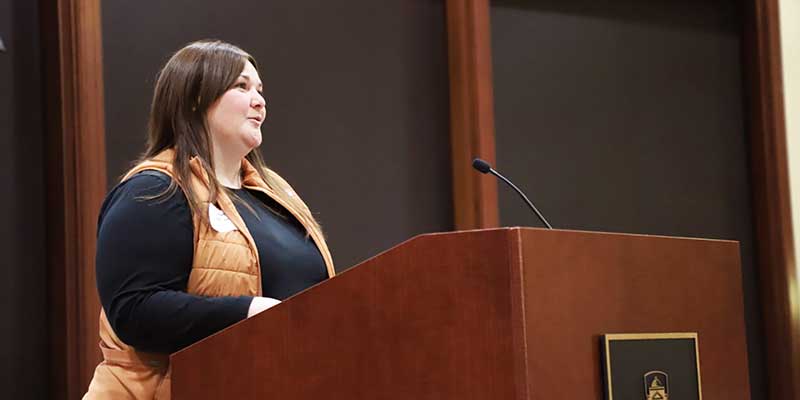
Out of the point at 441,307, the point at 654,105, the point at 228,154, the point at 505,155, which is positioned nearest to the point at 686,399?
the point at 441,307

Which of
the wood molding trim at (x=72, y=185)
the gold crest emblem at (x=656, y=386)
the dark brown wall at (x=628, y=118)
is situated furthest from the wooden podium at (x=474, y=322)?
the dark brown wall at (x=628, y=118)

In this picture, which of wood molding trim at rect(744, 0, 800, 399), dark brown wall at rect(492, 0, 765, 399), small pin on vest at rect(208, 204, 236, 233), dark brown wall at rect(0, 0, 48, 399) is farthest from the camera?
wood molding trim at rect(744, 0, 800, 399)

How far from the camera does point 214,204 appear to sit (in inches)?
73.2

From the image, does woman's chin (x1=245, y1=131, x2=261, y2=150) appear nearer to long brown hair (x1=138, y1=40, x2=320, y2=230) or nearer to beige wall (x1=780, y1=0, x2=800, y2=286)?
long brown hair (x1=138, y1=40, x2=320, y2=230)

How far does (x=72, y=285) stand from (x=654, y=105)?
2.15m

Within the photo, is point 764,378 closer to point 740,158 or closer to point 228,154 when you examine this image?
point 740,158

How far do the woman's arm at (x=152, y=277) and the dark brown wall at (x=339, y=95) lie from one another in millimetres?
1188

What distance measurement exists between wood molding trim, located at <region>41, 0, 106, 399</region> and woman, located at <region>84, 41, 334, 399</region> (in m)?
0.82

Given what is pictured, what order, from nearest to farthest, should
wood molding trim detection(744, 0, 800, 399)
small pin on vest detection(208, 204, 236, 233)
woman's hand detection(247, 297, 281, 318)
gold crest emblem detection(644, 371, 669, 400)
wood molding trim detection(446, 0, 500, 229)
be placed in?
gold crest emblem detection(644, 371, 669, 400) → woman's hand detection(247, 297, 281, 318) → small pin on vest detection(208, 204, 236, 233) → wood molding trim detection(446, 0, 500, 229) → wood molding trim detection(744, 0, 800, 399)

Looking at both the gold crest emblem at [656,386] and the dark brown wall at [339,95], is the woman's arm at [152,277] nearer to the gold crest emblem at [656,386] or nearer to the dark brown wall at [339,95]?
the gold crest emblem at [656,386]

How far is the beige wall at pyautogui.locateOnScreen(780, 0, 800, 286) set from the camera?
3971 millimetres

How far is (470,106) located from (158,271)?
6.41 ft

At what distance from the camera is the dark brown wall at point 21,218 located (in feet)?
8.91

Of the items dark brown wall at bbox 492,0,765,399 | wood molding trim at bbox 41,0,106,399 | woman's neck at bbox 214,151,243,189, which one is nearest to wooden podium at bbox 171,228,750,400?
woman's neck at bbox 214,151,243,189
